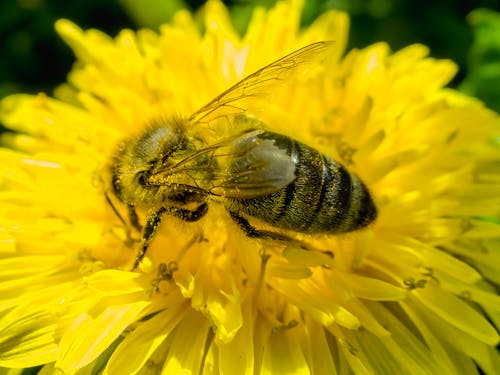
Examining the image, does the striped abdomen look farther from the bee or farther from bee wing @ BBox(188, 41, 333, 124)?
bee wing @ BBox(188, 41, 333, 124)

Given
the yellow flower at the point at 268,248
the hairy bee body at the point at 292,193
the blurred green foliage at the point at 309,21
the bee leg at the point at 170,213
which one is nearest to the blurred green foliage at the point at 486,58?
the blurred green foliage at the point at 309,21

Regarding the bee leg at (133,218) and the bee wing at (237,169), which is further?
the bee leg at (133,218)

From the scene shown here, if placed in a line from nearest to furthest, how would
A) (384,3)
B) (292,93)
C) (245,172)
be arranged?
1. (245,172)
2. (292,93)
3. (384,3)

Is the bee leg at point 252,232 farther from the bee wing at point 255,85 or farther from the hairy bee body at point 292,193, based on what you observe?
the bee wing at point 255,85

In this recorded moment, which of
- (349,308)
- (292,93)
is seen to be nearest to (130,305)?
(349,308)

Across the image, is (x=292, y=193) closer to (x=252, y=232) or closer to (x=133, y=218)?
(x=252, y=232)

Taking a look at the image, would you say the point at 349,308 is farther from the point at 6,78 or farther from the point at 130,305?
the point at 6,78
